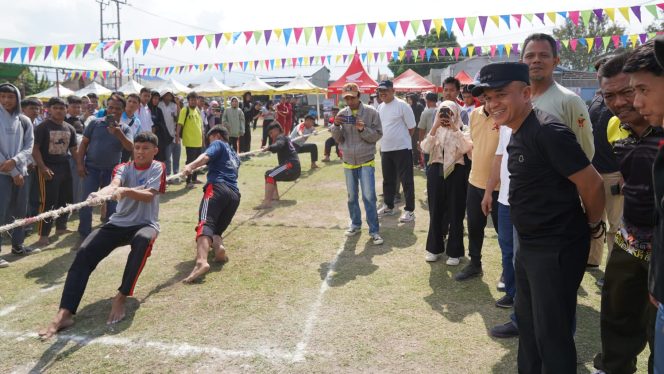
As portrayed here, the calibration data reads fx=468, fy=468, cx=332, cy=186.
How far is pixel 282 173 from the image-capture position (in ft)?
27.9

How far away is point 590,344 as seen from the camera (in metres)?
3.35

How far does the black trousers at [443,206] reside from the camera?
504cm

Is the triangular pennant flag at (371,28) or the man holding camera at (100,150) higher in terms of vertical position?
the triangular pennant flag at (371,28)

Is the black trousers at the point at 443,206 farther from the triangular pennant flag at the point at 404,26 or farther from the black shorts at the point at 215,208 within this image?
the triangular pennant flag at the point at 404,26

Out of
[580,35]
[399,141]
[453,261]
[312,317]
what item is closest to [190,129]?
[399,141]

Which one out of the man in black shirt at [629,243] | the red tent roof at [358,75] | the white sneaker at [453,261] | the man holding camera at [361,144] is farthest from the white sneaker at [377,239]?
the red tent roof at [358,75]

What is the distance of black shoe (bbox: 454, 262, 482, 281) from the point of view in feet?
15.3

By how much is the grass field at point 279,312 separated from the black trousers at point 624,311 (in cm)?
38

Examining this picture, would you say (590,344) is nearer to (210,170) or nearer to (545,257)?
(545,257)

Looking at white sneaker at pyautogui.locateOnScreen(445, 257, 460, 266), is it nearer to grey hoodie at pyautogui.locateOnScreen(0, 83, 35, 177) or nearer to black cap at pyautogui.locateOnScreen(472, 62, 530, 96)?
black cap at pyautogui.locateOnScreen(472, 62, 530, 96)

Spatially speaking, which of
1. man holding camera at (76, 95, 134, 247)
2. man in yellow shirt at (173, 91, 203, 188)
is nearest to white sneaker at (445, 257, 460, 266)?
man holding camera at (76, 95, 134, 247)

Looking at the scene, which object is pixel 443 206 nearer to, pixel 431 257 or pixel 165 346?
pixel 431 257

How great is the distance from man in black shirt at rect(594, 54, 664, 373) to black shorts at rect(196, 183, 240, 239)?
3776mm

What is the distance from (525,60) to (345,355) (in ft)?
7.84
